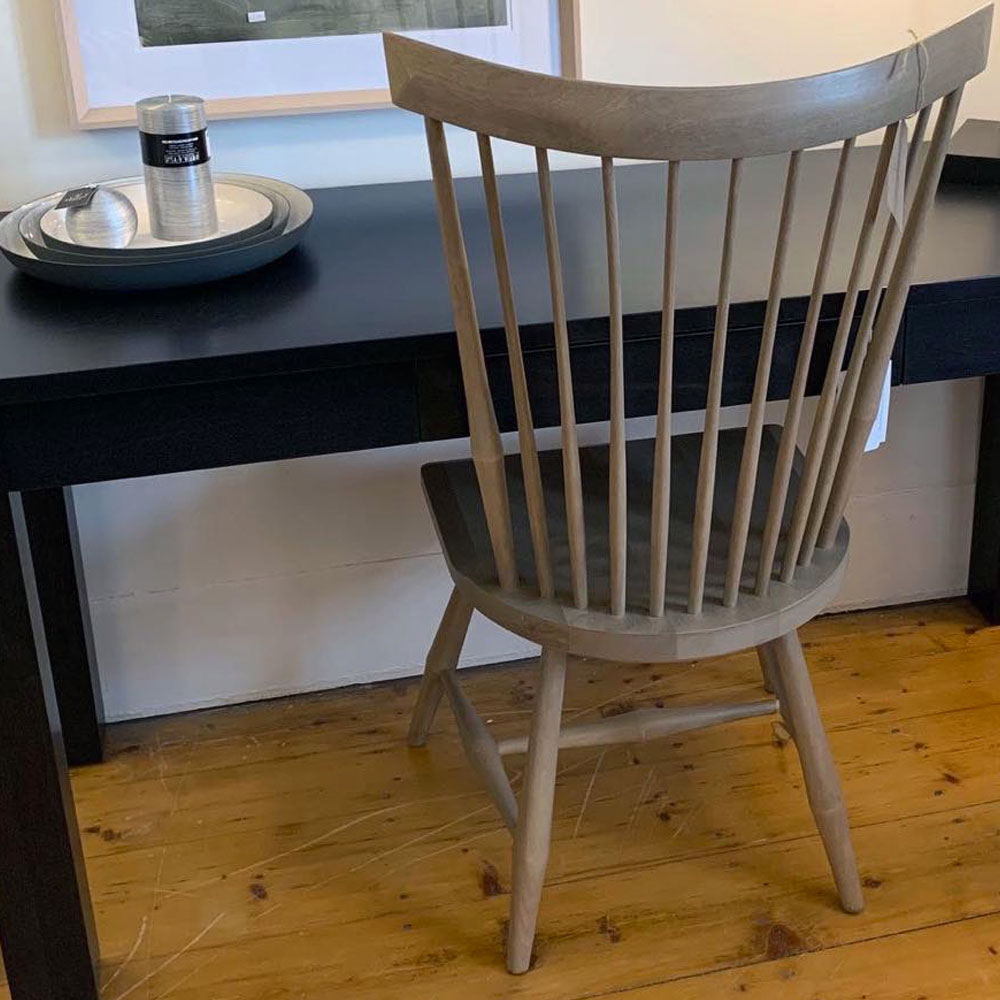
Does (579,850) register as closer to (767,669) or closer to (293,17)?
(767,669)

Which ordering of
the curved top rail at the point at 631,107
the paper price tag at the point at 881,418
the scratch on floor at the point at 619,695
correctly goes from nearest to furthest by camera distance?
the curved top rail at the point at 631,107 < the paper price tag at the point at 881,418 < the scratch on floor at the point at 619,695

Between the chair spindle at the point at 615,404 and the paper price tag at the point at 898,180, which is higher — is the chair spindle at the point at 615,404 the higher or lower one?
the lower one

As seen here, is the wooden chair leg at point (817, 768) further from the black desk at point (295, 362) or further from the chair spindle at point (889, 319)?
the black desk at point (295, 362)

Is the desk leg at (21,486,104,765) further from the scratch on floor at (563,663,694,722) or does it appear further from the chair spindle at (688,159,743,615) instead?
the chair spindle at (688,159,743,615)

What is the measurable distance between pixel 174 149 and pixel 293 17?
0.36 meters

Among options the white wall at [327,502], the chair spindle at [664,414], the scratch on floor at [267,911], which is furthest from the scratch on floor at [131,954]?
the chair spindle at [664,414]

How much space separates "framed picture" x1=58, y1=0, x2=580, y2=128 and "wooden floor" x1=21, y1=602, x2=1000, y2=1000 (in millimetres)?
899

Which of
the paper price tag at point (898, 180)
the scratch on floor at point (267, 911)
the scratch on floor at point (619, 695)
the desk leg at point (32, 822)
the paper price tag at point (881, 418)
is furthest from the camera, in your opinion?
the scratch on floor at point (619, 695)

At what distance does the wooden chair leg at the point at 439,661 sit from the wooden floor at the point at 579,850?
44 mm

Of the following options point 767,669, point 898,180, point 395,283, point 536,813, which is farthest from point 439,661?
point 898,180

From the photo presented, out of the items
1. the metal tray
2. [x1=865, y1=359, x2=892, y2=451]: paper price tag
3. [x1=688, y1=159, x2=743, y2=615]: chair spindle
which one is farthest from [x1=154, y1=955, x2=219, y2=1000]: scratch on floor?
[x1=865, y1=359, x2=892, y2=451]: paper price tag

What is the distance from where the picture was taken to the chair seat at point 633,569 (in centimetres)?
139

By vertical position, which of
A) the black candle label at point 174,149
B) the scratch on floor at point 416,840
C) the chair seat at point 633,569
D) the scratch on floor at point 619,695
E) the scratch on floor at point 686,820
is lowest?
the scratch on floor at point 686,820

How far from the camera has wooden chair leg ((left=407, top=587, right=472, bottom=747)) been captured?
178 centimetres
